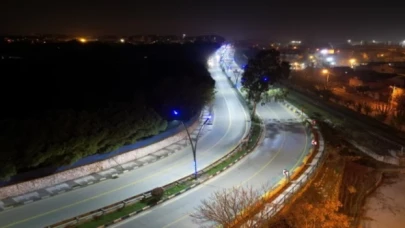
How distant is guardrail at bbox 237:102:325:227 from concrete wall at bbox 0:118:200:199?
9460 mm

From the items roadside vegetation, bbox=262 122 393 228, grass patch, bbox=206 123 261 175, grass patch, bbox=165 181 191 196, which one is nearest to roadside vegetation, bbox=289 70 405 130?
roadside vegetation, bbox=262 122 393 228

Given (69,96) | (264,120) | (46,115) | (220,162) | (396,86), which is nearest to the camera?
(46,115)

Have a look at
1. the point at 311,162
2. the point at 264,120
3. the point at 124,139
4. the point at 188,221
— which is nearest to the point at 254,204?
the point at 188,221

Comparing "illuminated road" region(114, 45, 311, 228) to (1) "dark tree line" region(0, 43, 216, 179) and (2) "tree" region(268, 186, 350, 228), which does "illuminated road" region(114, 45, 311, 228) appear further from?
(1) "dark tree line" region(0, 43, 216, 179)

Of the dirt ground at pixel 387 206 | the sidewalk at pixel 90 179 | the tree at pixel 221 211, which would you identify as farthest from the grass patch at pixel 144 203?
the dirt ground at pixel 387 206

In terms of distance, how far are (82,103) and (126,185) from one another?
11521mm

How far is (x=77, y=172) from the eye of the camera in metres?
21.3

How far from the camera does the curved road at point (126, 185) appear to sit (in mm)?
16938

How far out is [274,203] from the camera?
18.2 metres

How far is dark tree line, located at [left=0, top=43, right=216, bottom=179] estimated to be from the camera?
64.4 feet

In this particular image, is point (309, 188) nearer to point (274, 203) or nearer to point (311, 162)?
point (311, 162)

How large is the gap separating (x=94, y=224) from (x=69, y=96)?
56.5 feet

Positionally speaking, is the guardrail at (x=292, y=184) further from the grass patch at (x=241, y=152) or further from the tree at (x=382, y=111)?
the tree at (x=382, y=111)

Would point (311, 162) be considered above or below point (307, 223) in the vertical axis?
above
